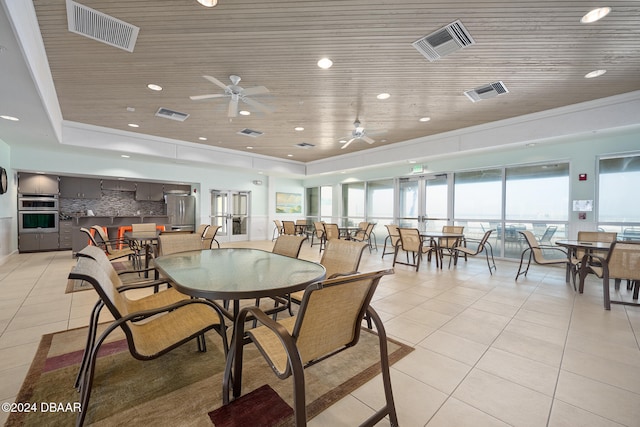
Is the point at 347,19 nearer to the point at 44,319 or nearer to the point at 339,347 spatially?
the point at 339,347

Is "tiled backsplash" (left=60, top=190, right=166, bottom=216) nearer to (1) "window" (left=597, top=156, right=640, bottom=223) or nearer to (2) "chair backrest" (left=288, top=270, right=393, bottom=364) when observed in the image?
(2) "chair backrest" (left=288, top=270, right=393, bottom=364)

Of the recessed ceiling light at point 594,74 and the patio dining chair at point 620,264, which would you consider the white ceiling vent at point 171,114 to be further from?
the patio dining chair at point 620,264

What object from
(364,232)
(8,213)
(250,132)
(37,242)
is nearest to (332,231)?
(364,232)

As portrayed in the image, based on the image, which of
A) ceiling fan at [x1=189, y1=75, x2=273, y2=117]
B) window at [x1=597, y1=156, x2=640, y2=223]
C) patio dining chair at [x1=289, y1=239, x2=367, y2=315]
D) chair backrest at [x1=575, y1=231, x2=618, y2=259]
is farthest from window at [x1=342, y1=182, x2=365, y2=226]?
patio dining chair at [x1=289, y1=239, x2=367, y2=315]

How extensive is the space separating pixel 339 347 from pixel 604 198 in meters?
6.55

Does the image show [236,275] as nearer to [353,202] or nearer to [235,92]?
[235,92]

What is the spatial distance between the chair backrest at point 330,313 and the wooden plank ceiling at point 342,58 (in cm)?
250

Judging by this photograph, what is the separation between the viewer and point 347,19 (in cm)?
250

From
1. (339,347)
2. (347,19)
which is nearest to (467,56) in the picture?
(347,19)

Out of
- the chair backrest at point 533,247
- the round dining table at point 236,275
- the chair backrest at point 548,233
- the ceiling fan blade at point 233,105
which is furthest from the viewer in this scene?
the chair backrest at point 548,233

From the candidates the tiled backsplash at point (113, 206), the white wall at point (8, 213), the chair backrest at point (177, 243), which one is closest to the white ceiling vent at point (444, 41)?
the chair backrest at point (177, 243)

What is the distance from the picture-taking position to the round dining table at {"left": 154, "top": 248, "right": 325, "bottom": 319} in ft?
4.55

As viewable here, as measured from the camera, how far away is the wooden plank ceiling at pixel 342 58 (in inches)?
94.7

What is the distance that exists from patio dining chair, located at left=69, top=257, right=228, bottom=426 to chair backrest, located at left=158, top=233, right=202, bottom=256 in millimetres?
1157
